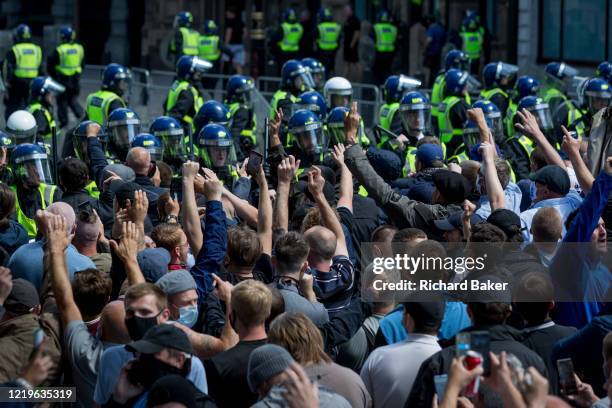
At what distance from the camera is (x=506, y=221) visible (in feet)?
26.0

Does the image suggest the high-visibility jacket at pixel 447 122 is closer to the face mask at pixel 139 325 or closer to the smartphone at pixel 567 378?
the face mask at pixel 139 325

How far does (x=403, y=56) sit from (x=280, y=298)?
66.7 feet

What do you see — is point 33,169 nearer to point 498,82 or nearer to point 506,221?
point 506,221

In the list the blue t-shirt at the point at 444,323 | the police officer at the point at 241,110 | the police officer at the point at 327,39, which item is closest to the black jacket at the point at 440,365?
the blue t-shirt at the point at 444,323

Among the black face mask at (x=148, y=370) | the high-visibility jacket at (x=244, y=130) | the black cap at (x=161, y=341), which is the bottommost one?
the high-visibility jacket at (x=244, y=130)

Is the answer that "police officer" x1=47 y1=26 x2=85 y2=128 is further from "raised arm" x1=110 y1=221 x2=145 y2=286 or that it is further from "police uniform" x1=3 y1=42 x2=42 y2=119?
"raised arm" x1=110 y1=221 x2=145 y2=286

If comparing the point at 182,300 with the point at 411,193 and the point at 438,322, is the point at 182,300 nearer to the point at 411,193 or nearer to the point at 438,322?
the point at 438,322

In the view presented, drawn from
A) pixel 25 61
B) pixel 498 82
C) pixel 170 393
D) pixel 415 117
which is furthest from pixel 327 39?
pixel 170 393

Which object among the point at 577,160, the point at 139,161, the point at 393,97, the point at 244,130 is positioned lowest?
the point at 244,130

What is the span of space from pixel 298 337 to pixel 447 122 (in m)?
10.2

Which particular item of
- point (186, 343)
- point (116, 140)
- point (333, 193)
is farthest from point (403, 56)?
point (186, 343)

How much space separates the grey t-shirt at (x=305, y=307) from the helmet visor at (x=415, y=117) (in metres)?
6.89

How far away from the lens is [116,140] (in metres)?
13.0

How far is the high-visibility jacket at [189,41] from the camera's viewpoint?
77.4 feet
